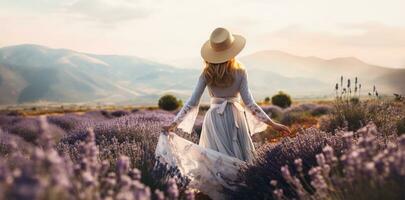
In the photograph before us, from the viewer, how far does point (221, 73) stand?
5.20 meters

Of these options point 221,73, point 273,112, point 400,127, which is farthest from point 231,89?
point 273,112

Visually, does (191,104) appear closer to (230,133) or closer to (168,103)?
(230,133)

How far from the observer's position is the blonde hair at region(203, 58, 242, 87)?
17.1 feet

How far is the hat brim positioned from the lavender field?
0.92 metres

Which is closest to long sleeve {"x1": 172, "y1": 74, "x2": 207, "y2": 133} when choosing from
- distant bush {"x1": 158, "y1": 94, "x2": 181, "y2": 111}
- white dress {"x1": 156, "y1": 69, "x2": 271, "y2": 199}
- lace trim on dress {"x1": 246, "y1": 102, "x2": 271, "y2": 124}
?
white dress {"x1": 156, "y1": 69, "x2": 271, "y2": 199}

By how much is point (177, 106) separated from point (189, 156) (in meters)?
22.1

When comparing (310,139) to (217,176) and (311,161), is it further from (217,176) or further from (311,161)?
(217,176)

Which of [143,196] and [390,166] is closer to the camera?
[143,196]

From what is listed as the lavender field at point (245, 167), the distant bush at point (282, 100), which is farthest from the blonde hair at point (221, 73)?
the distant bush at point (282, 100)

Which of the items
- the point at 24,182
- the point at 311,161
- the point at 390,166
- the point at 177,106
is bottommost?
the point at 177,106

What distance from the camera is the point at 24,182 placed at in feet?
5.15

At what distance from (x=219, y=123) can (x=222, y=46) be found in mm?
765

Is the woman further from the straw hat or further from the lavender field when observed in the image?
the lavender field

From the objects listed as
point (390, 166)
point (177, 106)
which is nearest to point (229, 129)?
point (390, 166)
